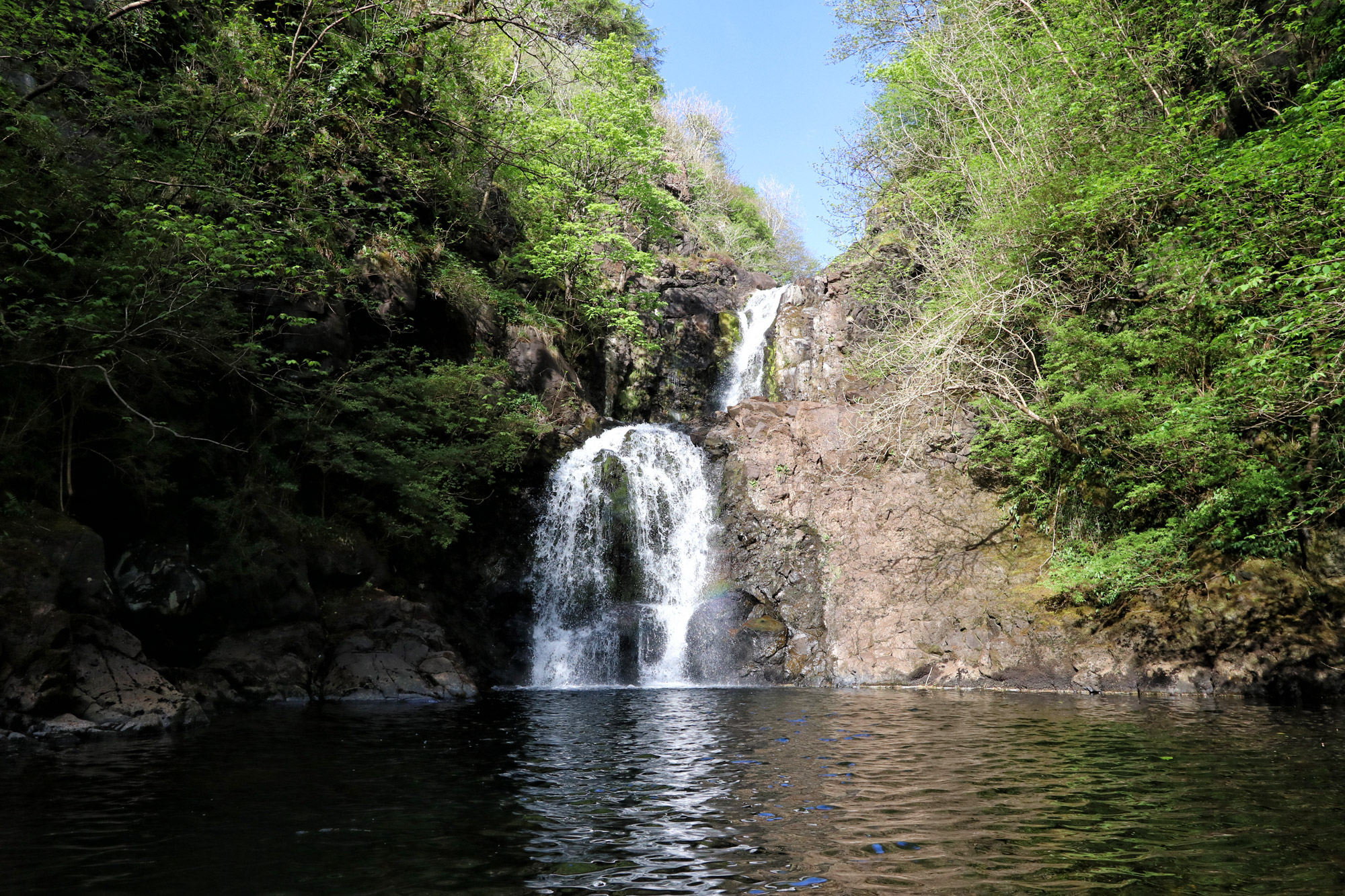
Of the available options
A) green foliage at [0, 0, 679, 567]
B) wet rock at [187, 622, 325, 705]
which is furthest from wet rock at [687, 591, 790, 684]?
wet rock at [187, 622, 325, 705]

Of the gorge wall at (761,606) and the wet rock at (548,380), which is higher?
the wet rock at (548,380)

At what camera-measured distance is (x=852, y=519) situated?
1752 cm

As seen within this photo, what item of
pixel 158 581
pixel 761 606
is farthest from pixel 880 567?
pixel 158 581

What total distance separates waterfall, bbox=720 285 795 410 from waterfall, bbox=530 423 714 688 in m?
5.74

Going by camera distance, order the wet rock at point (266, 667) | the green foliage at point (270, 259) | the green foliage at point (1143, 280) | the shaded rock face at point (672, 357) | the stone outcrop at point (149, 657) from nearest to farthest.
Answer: the stone outcrop at point (149, 657) < the green foliage at point (270, 259) < the green foliage at point (1143, 280) < the wet rock at point (266, 667) < the shaded rock face at point (672, 357)

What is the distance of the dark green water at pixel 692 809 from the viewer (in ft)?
12.6

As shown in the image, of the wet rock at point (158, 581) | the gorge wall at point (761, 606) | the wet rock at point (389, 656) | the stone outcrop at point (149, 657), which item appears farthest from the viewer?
the wet rock at point (389, 656)

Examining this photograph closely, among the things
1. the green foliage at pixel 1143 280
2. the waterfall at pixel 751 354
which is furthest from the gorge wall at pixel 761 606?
the waterfall at pixel 751 354

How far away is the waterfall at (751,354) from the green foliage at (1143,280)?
812cm

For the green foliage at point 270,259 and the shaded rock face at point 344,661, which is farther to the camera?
the shaded rock face at point 344,661

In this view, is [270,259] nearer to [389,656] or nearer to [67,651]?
[67,651]

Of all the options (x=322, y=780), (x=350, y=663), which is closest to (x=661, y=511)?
(x=350, y=663)

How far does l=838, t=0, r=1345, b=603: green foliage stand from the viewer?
33.7 feet

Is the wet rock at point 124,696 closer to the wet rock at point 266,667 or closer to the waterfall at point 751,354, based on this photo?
the wet rock at point 266,667
